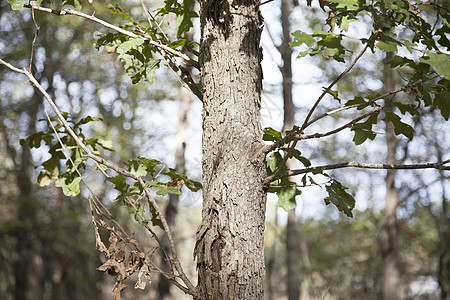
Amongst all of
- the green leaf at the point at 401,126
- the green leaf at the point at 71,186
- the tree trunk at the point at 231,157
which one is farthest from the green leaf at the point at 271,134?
the green leaf at the point at 71,186

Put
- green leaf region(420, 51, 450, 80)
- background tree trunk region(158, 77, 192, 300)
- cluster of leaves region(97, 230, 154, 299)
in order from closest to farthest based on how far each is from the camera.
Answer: green leaf region(420, 51, 450, 80)
cluster of leaves region(97, 230, 154, 299)
background tree trunk region(158, 77, 192, 300)

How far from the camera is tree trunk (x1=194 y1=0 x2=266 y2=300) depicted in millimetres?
1479

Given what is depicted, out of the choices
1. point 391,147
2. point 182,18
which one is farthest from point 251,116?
point 391,147

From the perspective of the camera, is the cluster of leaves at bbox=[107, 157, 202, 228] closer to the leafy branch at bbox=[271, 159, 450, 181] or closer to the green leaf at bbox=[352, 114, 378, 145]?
the leafy branch at bbox=[271, 159, 450, 181]

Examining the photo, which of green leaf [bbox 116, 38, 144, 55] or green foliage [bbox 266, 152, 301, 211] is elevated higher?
green leaf [bbox 116, 38, 144, 55]

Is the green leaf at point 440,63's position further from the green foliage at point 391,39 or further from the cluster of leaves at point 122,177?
the cluster of leaves at point 122,177

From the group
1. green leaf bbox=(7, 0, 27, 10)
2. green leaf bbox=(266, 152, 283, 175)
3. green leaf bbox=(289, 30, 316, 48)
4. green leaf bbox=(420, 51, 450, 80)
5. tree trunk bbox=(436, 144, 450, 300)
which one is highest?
green leaf bbox=(7, 0, 27, 10)

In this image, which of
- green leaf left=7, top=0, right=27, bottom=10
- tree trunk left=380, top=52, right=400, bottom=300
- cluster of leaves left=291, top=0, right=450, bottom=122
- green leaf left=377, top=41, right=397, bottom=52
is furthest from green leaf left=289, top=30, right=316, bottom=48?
tree trunk left=380, top=52, right=400, bottom=300

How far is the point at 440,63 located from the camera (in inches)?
47.7

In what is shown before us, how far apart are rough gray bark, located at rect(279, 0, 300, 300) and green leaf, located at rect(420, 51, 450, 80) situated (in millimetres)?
3265

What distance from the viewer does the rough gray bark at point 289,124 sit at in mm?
4586

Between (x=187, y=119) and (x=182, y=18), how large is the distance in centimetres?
414

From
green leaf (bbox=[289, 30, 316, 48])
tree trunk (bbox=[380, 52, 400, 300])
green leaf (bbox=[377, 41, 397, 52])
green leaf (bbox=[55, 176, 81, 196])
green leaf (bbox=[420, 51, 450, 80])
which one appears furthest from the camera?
tree trunk (bbox=[380, 52, 400, 300])

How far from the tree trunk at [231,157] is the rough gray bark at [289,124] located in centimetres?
283
